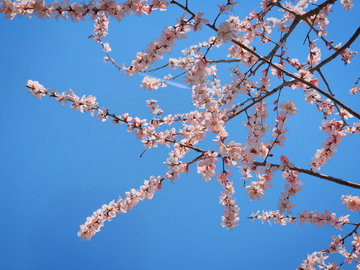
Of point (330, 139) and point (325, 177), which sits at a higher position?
point (330, 139)

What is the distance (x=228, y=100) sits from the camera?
2.05 meters

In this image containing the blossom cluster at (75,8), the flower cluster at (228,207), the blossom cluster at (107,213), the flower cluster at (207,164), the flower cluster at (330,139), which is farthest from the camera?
the blossom cluster at (107,213)

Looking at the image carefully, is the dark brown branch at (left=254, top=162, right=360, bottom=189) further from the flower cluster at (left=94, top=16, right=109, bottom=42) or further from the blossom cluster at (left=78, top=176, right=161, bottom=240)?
the flower cluster at (left=94, top=16, right=109, bottom=42)

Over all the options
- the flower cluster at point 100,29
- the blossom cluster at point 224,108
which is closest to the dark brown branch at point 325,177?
the blossom cluster at point 224,108

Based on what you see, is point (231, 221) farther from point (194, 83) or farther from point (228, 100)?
point (194, 83)

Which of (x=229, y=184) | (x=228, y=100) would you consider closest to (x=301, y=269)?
(x=229, y=184)

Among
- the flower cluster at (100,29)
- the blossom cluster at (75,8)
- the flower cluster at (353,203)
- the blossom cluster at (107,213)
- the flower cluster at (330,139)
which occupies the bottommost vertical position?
the flower cluster at (353,203)

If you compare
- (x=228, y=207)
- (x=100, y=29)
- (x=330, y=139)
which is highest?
(x=100, y=29)

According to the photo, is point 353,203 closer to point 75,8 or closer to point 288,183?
point 288,183

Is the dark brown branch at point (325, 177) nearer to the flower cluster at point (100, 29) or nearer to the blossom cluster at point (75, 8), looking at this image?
the blossom cluster at point (75, 8)

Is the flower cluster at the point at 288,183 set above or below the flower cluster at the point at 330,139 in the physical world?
below

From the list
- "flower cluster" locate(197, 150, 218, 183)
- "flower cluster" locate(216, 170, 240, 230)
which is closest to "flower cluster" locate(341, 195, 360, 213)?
"flower cluster" locate(216, 170, 240, 230)

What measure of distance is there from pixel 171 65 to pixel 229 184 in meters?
1.56

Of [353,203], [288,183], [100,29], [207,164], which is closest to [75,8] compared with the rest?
[100,29]
